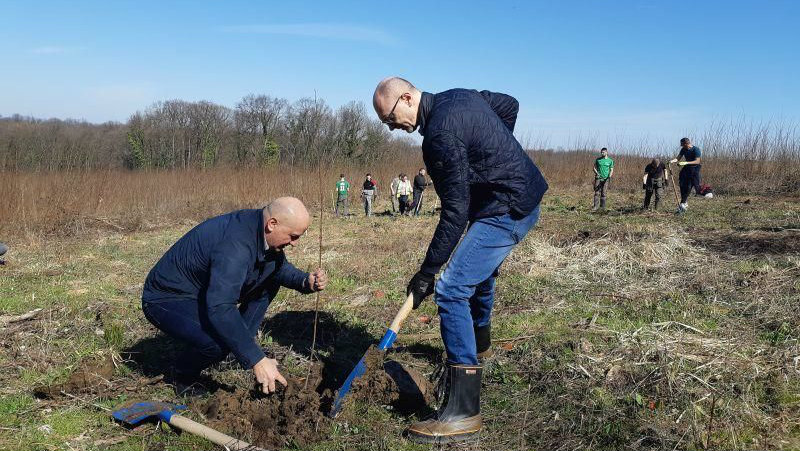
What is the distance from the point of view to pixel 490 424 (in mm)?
3234

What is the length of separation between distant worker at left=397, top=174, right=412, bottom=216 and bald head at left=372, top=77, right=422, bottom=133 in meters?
15.4

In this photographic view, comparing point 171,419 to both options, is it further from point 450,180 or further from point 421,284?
point 450,180

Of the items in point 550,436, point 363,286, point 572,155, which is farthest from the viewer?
point 572,155

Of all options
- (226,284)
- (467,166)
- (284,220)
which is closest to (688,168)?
(467,166)

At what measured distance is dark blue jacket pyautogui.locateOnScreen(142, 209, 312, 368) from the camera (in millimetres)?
3225

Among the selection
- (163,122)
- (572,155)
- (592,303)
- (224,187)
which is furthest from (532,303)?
(163,122)

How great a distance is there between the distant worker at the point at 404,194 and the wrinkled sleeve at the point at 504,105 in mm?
14787

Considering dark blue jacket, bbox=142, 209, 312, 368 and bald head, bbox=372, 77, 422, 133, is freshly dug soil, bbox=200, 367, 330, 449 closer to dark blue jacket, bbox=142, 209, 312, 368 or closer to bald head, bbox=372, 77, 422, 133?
dark blue jacket, bbox=142, 209, 312, 368

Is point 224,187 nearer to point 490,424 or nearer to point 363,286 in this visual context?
point 363,286

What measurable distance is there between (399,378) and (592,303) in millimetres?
2685

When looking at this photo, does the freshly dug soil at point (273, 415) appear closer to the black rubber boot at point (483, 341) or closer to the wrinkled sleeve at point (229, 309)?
the wrinkled sleeve at point (229, 309)

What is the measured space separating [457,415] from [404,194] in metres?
15.9

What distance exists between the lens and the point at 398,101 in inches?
121

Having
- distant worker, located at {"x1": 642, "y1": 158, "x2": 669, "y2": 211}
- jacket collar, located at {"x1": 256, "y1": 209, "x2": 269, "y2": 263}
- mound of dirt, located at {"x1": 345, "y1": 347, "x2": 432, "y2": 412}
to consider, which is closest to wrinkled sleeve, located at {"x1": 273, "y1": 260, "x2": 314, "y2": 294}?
jacket collar, located at {"x1": 256, "y1": 209, "x2": 269, "y2": 263}
